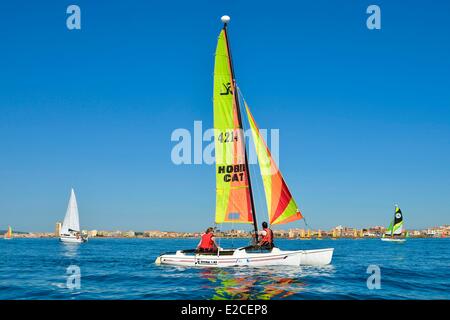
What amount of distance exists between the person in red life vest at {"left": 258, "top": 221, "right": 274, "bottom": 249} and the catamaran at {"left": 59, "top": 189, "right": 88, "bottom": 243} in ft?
225

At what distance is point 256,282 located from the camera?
20750 millimetres

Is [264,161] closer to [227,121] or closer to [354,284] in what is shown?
[227,121]

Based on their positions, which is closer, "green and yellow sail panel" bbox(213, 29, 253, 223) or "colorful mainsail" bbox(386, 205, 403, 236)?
"green and yellow sail panel" bbox(213, 29, 253, 223)

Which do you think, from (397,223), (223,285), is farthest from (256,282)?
(397,223)

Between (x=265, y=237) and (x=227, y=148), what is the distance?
6.85 meters

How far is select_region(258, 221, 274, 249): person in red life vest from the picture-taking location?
87.6 ft

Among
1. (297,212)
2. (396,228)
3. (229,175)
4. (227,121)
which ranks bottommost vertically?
(396,228)

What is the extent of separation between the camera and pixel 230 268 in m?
26.3

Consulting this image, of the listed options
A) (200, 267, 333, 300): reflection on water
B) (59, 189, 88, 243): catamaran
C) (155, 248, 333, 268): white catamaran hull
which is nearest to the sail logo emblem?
(155, 248, 333, 268): white catamaran hull

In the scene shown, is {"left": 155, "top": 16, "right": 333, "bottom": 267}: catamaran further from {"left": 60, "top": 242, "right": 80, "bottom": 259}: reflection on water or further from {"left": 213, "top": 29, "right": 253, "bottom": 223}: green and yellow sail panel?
{"left": 60, "top": 242, "right": 80, "bottom": 259}: reflection on water

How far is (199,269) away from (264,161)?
8.06m
